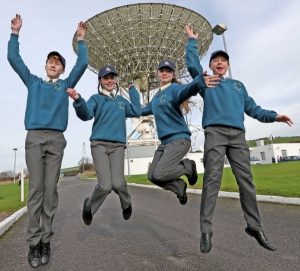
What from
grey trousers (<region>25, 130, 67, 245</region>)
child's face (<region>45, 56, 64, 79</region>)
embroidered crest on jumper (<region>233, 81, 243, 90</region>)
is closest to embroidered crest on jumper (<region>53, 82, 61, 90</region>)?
child's face (<region>45, 56, 64, 79</region>)

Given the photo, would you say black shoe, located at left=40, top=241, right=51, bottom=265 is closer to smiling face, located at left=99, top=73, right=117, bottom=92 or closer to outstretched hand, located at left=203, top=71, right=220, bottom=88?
smiling face, located at left=99, top=73, right=117, bottom=92

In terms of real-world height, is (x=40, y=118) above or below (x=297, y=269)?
above

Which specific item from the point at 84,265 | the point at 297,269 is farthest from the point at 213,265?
the point at 84,265

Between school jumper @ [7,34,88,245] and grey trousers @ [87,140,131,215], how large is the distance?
553 millimetres

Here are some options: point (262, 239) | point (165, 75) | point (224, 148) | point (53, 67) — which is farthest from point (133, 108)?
point (262, 239)

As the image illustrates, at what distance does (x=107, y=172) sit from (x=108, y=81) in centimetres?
145

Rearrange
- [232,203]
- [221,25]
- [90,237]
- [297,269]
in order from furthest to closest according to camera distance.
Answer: [221,25], [232,203], [90,237], [297,269]

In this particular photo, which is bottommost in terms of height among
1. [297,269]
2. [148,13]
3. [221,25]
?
[297,269]

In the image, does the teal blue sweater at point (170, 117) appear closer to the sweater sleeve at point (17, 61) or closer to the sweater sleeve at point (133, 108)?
the sweater sleeve at point (133, 108)

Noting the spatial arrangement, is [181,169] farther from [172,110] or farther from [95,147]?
[95,147]

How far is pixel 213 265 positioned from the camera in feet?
14.0

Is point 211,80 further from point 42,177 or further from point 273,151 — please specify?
point 273,151

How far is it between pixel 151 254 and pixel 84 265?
977 millimetres

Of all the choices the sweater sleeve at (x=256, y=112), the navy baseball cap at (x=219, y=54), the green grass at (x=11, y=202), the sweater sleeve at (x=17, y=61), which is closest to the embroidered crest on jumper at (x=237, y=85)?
the sweater sleeve at (x=256, y=112)
